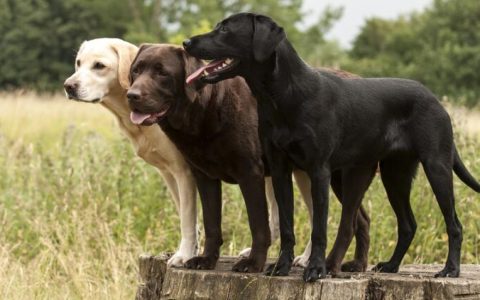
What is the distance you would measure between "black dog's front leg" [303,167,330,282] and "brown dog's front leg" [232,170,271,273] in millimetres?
419

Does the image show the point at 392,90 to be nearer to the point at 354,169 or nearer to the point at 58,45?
the point at 354,169

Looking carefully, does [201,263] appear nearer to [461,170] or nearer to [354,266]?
[354,266]

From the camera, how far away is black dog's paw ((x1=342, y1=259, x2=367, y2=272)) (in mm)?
4906

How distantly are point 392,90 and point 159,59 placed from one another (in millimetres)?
1177

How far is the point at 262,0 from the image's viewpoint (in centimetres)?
3669

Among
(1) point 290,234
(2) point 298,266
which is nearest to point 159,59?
(1) point 290,234

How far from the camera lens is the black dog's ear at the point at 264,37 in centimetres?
401

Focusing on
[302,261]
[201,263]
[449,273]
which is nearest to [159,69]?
[201,263]

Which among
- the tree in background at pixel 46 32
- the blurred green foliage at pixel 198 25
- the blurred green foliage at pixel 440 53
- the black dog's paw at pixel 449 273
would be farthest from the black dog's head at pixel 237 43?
the tree in background at pixel 46 32

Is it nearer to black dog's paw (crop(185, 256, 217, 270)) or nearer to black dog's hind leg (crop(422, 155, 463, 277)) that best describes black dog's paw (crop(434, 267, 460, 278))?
black dog's hind leg (crop(422, 155, 463, 277))

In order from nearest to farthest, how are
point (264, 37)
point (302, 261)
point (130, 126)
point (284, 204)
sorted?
point (264, 37)
point (284, 204)
point (302, 261)
point (130, 126)

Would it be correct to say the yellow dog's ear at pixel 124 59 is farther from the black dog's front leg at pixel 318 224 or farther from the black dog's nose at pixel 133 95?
the black dog's front leg at pixel 318 224

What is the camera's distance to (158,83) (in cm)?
448

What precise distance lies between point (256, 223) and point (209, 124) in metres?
0.55
